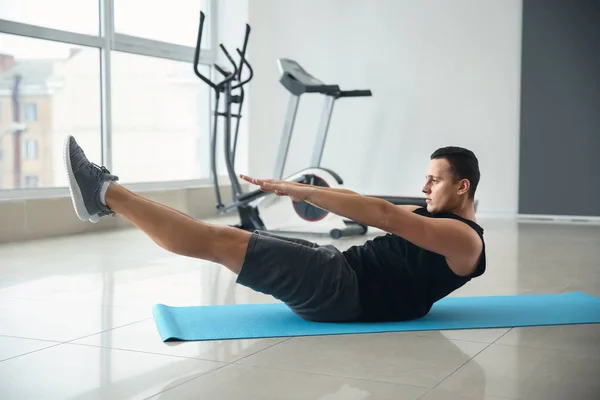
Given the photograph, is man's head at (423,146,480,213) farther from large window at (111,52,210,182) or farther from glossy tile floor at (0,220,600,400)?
large window at (111,52,210,182)

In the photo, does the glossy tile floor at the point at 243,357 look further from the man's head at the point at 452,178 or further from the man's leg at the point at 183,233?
the man's head at the point at 452,178

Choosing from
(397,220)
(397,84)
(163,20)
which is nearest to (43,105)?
(163,20)

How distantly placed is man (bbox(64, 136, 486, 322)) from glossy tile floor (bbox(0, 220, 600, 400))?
0.14 metres

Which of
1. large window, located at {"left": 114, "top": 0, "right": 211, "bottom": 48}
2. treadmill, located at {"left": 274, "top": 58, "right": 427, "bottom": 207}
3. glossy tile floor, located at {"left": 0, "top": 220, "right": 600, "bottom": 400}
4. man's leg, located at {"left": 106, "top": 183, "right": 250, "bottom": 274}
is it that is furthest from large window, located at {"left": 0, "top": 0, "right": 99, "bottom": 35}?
man's leg, located at {"left": 106, "top": 183, "right": 250, "bottom": 274}

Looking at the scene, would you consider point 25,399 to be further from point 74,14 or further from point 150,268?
point 74,14

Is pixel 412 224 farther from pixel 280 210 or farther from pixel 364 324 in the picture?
pixel 280 210

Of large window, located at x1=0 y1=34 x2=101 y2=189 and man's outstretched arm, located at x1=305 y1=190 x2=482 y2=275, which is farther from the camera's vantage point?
large window, located at x1=0 y1=34 x2=101 y2=189

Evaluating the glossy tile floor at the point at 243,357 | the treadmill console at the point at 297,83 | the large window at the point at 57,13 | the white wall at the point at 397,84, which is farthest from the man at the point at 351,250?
the white wall at the point at 397,84

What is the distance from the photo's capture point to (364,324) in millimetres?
2678

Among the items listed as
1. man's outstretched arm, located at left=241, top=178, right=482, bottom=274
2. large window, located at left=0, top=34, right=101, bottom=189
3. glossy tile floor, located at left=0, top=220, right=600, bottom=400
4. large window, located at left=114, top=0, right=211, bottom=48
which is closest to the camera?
glossy tile floor, located at left=0, top=220, right=600, bottom=400

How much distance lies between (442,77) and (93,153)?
3403 millimetres

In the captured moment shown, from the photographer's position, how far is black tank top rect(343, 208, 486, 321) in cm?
253

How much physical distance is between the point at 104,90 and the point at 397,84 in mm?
2895

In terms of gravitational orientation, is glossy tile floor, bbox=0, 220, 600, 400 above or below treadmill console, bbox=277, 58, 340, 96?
below
